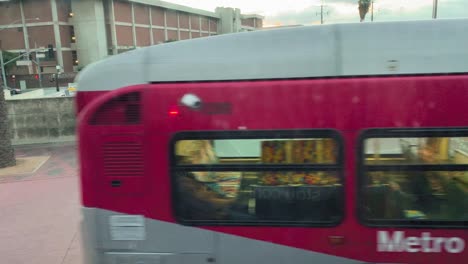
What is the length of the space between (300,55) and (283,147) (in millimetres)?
706

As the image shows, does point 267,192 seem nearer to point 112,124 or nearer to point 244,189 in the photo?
point 244,189

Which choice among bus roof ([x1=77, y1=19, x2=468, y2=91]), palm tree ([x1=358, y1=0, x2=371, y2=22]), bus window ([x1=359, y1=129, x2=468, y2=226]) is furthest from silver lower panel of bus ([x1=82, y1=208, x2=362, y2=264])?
palm tree ([x1=358, y1=0, x2=371, y2=22])

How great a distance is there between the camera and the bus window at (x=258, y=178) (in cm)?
310

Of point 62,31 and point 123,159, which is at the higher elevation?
point 62,31

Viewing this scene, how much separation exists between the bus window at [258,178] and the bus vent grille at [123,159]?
0.94ft

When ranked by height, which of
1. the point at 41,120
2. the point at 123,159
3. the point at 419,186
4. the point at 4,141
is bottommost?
the point at 4,141

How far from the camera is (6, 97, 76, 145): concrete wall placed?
1404 cm

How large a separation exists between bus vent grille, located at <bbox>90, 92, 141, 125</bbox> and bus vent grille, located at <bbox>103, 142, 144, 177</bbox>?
18cm

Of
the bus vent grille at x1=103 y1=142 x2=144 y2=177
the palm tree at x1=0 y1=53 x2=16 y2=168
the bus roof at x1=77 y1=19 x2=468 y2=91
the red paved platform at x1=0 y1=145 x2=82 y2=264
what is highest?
the bus roof at x1=77 y1=19 x2=468 y2=91

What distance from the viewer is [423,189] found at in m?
3.09

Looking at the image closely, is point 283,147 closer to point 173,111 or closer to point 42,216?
point 173,111

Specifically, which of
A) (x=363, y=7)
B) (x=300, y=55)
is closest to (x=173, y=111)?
(x=300, y=55)

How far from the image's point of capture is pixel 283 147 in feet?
10.2

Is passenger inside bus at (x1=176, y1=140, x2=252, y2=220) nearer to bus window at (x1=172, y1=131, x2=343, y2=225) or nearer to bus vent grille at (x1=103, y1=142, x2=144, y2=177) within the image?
bus window at (x1=172, y1=131, x2=343, y2=225)
